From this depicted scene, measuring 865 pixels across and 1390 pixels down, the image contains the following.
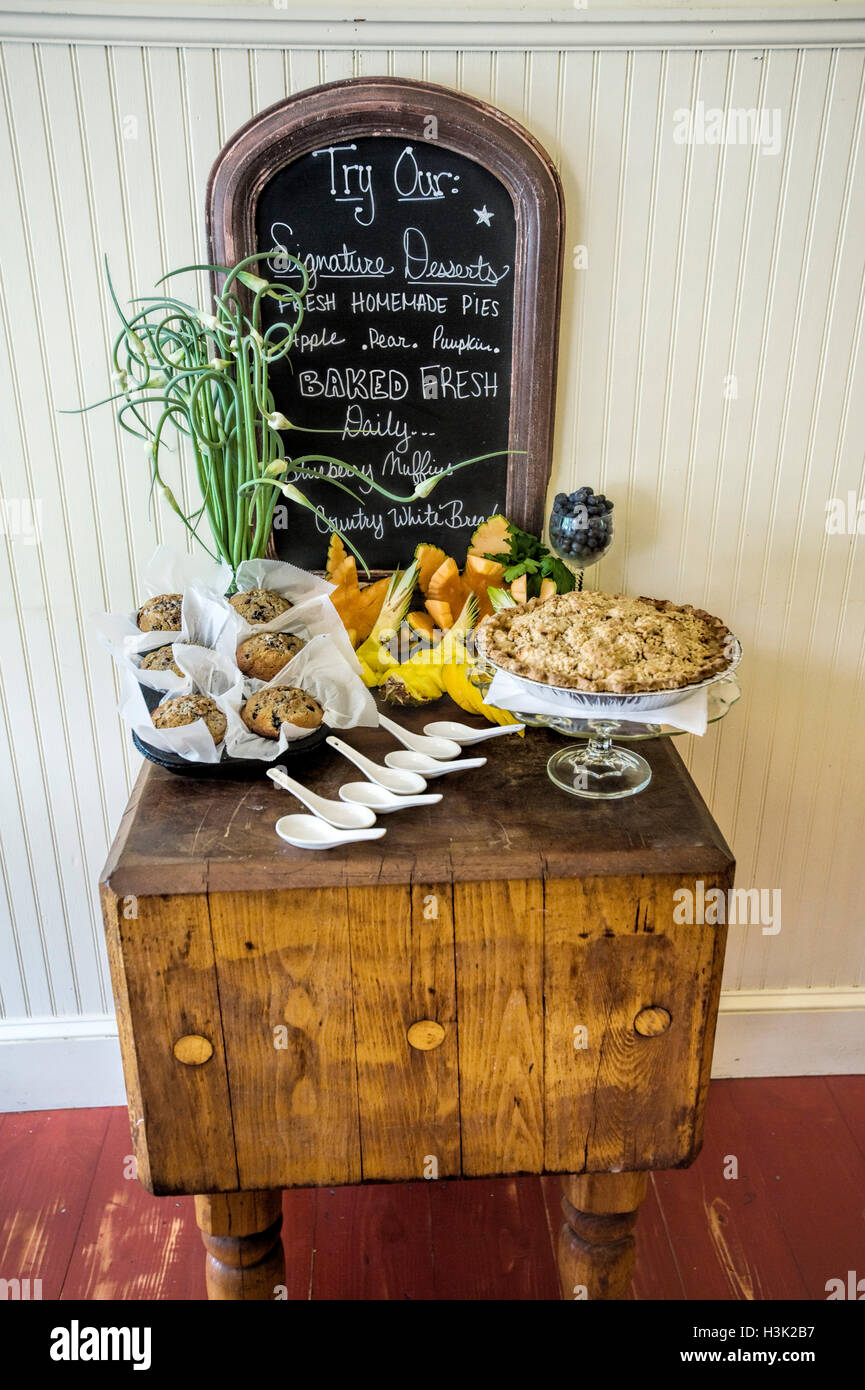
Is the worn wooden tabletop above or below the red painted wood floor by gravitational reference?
above

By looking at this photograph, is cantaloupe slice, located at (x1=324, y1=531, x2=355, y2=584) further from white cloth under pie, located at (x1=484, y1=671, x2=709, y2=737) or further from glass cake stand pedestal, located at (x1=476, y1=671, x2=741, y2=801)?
white cloth under pie, located at (x1=484, y1=671, x2=709, y2=737)

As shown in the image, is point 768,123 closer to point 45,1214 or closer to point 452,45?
point 452,45

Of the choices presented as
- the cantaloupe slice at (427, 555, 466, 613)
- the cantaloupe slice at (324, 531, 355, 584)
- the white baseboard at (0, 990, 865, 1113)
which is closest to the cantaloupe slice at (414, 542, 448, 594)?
the cantaloupe slice at (427, 555, 466, 613)

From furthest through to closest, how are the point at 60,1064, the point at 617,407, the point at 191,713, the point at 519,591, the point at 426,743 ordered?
the point at 60,1064 < the point at 617,407 < the point at 519,591 < the point at 426,743 < the point at 191,713

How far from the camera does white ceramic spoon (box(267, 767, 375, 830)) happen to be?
1310mm

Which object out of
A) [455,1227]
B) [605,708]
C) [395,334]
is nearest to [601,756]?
[605,708]

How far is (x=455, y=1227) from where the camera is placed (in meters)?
1.84

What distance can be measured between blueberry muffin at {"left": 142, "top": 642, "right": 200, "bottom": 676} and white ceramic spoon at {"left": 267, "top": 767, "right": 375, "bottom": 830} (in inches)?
8.9

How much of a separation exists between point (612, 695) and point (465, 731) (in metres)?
0.31

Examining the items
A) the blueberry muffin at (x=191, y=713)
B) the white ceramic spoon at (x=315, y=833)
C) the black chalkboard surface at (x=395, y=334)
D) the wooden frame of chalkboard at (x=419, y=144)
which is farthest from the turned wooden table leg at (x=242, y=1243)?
the wooden frame of chalkboard at (x=419, y=144)

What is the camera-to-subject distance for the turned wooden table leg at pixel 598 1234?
1473mm

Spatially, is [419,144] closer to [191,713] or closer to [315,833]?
[191,713]
